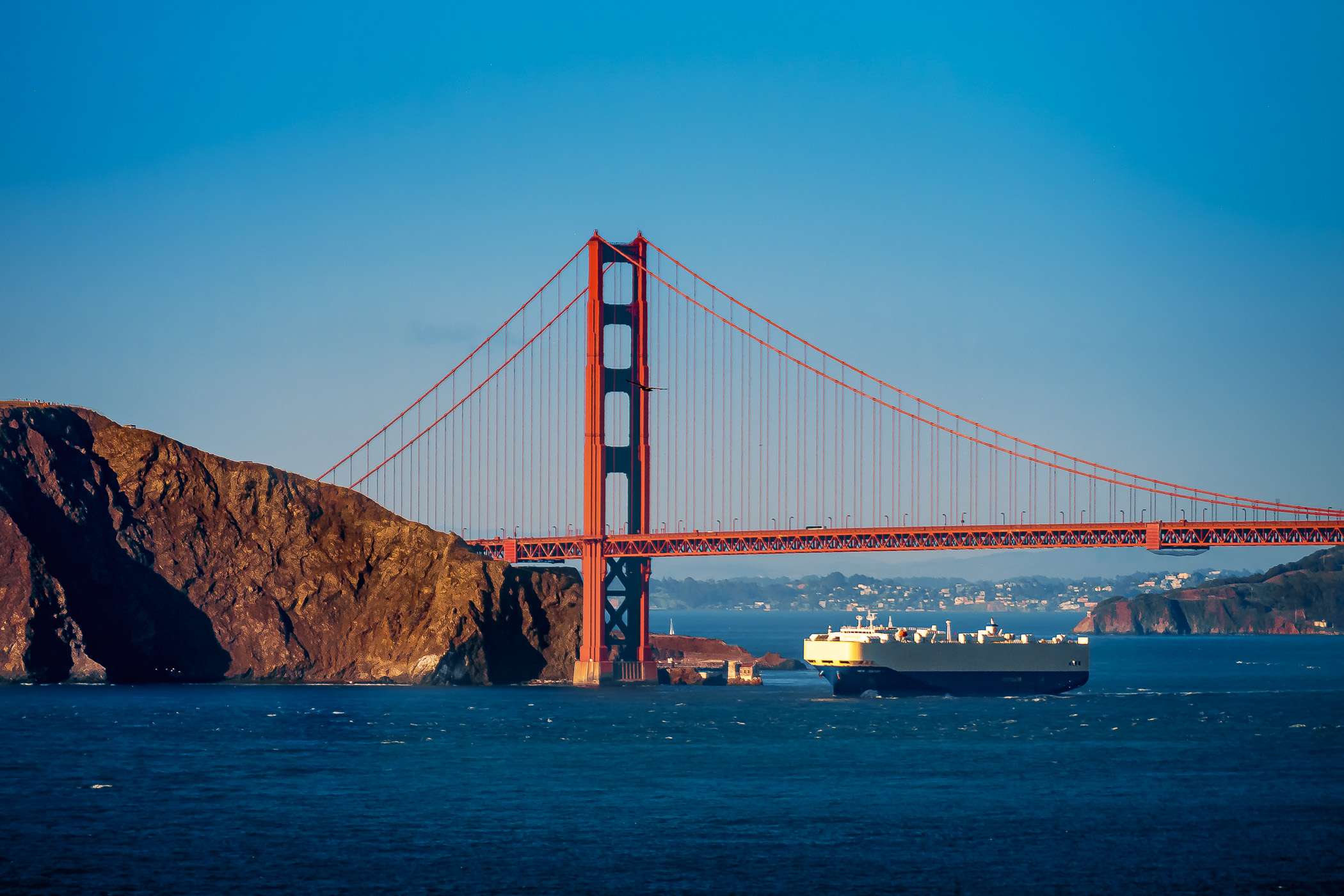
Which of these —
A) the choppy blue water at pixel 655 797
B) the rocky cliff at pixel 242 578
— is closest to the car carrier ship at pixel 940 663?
the choppy blue water at pixel 655 797

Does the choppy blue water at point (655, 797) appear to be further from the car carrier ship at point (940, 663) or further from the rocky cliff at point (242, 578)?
the rocky cliff at point (242, 578)

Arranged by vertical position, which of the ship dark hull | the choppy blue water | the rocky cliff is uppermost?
the rocky cliff

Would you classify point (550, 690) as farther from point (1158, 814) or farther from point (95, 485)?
point (1158, 814)

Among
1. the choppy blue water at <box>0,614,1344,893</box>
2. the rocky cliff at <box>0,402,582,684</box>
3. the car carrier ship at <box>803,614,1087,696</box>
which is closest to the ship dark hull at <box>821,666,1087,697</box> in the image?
the car carrier ship at <box>803,614,1087,696</box>

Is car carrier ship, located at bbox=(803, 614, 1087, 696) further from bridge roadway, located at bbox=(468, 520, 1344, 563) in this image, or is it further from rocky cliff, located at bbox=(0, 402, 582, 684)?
rocky cliff, located at bbox=(0, 402, 582, 684)

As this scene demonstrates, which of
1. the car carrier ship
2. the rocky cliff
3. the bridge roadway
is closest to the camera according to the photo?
the bridge roadway

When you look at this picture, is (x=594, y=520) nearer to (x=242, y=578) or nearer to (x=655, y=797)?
(x=242, y=578)
